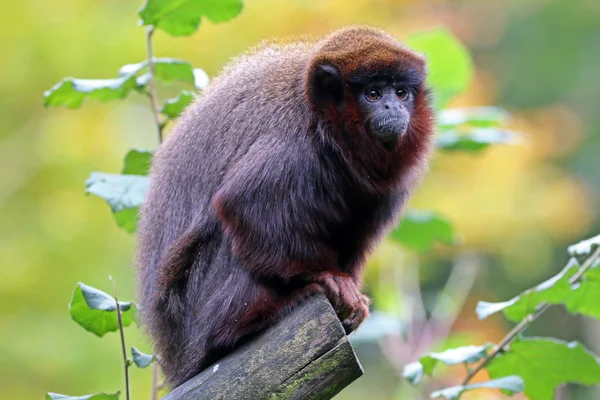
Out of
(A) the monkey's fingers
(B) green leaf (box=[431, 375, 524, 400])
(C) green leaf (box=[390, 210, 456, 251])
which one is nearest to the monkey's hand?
→ (A) the monkey's fingers

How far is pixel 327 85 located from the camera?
9.66 feet

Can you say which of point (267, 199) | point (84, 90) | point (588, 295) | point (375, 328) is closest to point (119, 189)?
point (84, 90)

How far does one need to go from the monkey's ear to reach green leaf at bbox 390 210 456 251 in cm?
97

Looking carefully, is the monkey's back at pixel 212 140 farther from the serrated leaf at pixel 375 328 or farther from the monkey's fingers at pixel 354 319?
the serrated leaf at pixel 375 328

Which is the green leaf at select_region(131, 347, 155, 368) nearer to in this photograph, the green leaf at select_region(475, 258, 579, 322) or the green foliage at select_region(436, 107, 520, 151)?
the green leaf at select_region(475, 258, 579, 322)

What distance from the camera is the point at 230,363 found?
259cm

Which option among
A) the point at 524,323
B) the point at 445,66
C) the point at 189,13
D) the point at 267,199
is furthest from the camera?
the point at 445,66

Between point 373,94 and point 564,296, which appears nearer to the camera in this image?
point 564,296

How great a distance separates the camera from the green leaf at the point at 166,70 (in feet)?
10.9

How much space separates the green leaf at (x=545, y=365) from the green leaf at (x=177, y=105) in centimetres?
150

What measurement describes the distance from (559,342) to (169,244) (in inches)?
52.7

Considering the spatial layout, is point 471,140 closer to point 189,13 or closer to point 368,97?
point 368,97

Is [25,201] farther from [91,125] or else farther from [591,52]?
[591,52]

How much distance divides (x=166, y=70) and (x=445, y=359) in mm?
1533
